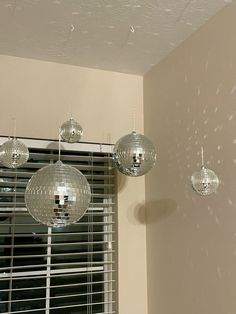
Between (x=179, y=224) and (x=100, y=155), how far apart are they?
0.80 m

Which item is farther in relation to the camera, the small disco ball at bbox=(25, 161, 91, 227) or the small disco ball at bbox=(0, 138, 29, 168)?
the small disco ball at bbox=(0, 138, 29, 168)

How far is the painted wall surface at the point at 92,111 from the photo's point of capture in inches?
90.0

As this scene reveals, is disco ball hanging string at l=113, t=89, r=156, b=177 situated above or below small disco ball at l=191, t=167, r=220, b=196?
above

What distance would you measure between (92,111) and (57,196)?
4.58 feet

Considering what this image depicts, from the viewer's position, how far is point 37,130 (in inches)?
90.7

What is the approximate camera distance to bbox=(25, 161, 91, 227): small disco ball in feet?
3.83

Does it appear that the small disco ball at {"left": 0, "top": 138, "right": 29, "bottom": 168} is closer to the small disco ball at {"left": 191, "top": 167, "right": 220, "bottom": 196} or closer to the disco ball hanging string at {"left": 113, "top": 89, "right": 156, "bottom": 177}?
the disco ball hanging string at {"left": 113, "top": 89, "right": 156, "bottom": 177}

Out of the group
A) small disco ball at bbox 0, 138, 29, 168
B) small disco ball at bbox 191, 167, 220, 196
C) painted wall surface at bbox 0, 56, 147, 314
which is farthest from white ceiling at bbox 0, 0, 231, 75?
small disco ball at bbox 191, 167, 220, 196

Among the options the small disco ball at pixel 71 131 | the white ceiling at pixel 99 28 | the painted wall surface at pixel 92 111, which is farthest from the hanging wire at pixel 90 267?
the white ceiling at pixel 99 28

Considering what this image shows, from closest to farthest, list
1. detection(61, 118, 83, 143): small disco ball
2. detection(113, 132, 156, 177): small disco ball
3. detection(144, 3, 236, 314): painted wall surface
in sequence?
1. detection(113, 132, 156, 177): small disco ball
2. detection(144, 3, 236, 314): painted wall surface
3. detection(61, 118, 83, 143): small disco ball

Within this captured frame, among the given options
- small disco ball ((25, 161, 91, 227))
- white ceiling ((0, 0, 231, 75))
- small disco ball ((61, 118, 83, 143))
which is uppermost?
white ceiling ((0, 0, 231, 75))

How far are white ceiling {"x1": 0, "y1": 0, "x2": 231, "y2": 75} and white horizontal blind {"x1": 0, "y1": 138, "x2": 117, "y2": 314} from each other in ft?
2.05

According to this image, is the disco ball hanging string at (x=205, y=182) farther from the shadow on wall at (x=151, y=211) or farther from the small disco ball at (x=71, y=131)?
the small disco ball at (x=71, y=131)

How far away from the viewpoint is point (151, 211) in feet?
8.05
